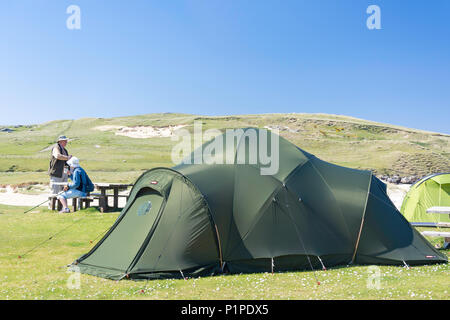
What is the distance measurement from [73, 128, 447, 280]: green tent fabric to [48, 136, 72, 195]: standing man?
31.1 feet

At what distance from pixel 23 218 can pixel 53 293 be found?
11134 millimetres

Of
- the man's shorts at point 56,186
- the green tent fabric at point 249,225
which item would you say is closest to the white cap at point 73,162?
the man's shorts at point 56,186

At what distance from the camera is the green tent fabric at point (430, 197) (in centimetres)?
1648

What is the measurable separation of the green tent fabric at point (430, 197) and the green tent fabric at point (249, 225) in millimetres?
6644

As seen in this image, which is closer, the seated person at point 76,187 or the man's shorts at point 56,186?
the seated person at point 76,187

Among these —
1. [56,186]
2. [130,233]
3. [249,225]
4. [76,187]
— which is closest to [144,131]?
[56,186]

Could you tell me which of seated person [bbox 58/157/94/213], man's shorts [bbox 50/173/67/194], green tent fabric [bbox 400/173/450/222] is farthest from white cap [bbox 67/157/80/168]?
green tent fabric [bbox 400/173/450/222]

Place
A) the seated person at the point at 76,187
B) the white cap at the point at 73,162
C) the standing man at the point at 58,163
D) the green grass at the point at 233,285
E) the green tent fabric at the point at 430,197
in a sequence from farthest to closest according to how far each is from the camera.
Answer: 1. the standing man at the point at 58,163
2. the seated person at the point at 76,187
3. the white cap at the point at 73,162
4. the green tent fabric at the point at 430,197
5. the green grass at the point at 233,285

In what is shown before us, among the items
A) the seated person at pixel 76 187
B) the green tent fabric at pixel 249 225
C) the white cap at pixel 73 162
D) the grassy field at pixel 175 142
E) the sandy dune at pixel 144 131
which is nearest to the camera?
the green tent fabric at pixel 249 225

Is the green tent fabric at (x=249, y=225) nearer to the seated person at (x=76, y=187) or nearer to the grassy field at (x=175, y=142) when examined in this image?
the seated person at (x=76, y=187)

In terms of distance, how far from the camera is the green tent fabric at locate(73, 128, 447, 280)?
9508mm

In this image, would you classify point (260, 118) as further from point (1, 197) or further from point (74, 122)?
point (1, 197)

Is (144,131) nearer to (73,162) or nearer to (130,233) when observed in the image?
(73,162)

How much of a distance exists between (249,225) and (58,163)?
12.6 metres
